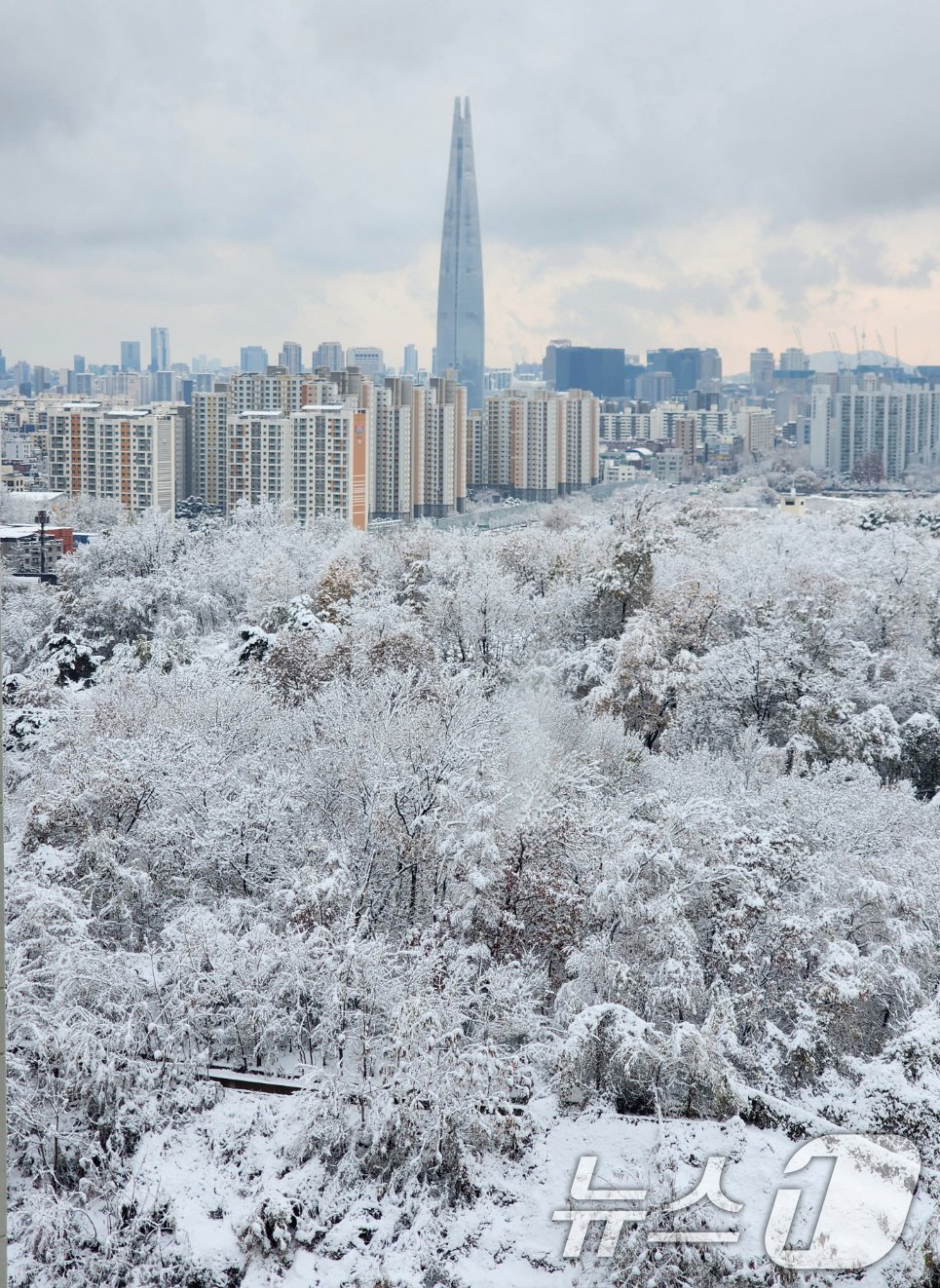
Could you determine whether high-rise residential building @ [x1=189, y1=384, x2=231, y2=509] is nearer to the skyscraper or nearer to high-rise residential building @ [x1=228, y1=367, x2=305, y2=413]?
high-rise residential building @ [x1=228, y1=367, x2=305, y2=413]

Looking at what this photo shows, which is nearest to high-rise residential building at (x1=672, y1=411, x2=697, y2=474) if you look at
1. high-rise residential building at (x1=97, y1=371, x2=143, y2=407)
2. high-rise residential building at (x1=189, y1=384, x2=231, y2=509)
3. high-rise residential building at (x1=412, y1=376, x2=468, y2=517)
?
high-rise residential building at (x1=97, y1=371, x2=143, y2=407)

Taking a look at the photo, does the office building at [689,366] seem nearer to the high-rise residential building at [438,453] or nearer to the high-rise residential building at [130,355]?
the high-rise residential building at [130,355]

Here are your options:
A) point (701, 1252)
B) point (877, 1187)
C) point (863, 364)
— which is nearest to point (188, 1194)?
point (701, 1252)

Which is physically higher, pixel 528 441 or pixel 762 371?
pixel 762 371

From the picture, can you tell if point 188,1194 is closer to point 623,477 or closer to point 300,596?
point 300,596

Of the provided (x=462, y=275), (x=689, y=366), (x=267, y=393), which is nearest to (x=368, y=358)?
(x=462, y=275)

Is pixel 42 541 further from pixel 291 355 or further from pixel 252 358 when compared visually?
pixel 252 358
